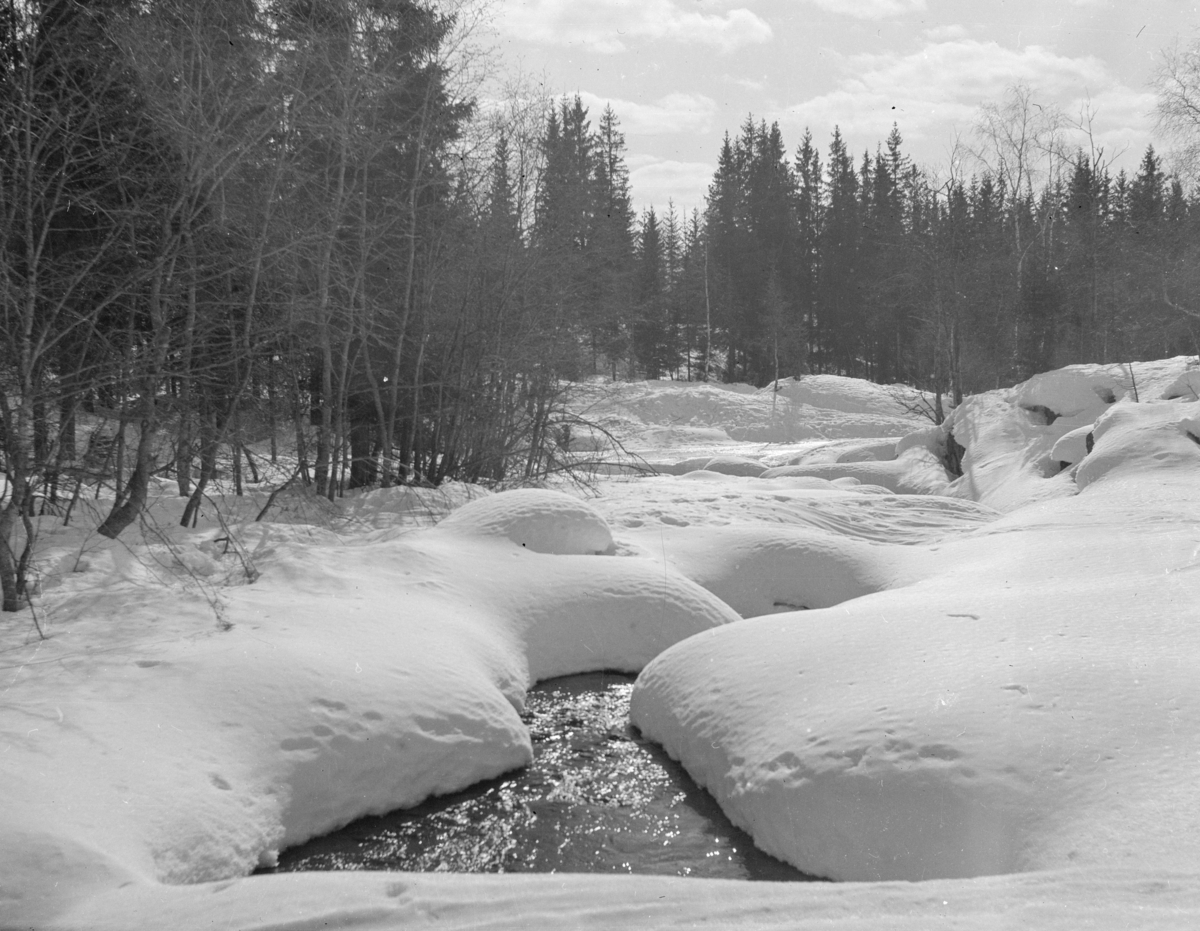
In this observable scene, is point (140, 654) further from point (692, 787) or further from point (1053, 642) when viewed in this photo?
point (1053, 642)

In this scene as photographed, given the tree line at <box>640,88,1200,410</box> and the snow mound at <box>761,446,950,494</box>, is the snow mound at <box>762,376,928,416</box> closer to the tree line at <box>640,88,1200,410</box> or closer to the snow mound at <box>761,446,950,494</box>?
the tree line at <box>640,88,1200,410</box>

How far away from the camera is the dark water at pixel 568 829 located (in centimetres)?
397

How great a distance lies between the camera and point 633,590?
7230 millimetres

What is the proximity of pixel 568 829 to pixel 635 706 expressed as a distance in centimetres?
147

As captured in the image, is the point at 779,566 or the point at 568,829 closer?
the point at 568,829

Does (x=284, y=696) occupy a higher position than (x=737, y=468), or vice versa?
(x=737, y=468)

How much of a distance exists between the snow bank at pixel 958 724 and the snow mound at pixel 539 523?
7.59ft

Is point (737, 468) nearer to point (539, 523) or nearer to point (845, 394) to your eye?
point (539, 523)

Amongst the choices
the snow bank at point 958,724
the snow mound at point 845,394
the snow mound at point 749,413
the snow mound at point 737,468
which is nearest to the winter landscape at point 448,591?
the snow bank at point 958,724

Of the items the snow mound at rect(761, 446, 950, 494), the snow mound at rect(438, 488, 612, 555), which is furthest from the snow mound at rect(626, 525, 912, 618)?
the snow mound at rect(761, 446, 950, 494)

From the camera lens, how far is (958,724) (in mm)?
3873

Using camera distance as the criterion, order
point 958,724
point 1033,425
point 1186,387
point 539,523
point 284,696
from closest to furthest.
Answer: point 958,724 < point 284,696 < point 539,523 < point 1186,387 < point 1033,425

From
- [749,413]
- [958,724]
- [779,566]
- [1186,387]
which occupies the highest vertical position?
[1186,387]

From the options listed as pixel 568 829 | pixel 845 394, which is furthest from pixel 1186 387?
pixel 845 394
